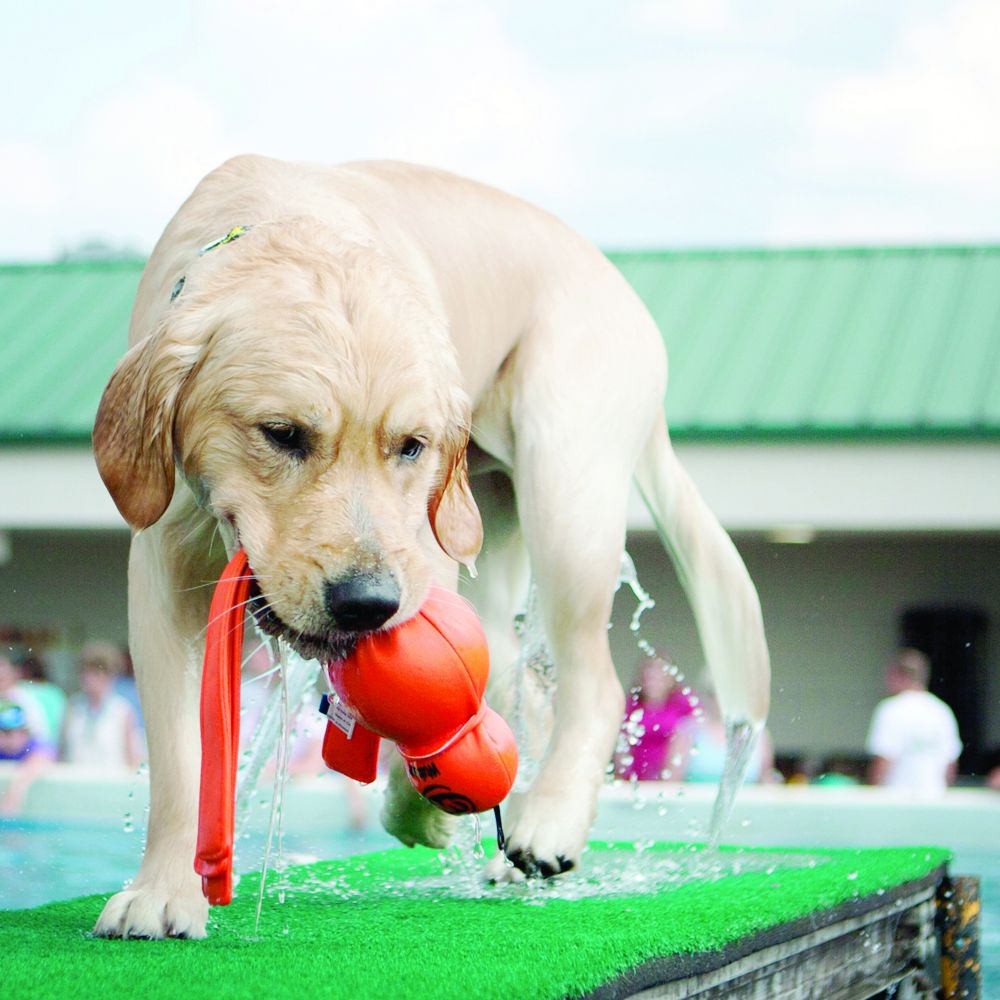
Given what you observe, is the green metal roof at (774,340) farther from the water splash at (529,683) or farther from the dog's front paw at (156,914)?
the dog's front paw at (156,914)

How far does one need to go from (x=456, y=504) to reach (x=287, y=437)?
63cm

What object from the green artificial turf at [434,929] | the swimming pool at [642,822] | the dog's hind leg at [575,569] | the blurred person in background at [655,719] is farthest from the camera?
the blurred person in background at [655,719]

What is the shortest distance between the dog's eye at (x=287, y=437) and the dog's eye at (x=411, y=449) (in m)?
0.20

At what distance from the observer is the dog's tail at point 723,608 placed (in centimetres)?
447

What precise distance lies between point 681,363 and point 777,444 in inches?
63.4

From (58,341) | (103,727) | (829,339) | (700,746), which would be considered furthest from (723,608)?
(58,341)

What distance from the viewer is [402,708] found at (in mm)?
2916

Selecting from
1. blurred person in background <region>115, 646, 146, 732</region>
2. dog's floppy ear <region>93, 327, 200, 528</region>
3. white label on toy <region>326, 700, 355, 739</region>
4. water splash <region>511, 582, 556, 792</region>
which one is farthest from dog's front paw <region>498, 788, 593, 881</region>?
blurred person in background <region>115, 646, 146, 732</region>

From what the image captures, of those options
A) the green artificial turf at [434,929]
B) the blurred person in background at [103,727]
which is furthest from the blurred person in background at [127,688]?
the green artificial turf at [434,929]

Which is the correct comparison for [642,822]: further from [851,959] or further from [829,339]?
[829,339]

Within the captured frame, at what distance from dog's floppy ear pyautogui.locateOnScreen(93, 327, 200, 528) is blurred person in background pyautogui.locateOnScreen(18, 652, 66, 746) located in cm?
699

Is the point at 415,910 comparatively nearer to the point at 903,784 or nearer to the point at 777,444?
the point at 903,784

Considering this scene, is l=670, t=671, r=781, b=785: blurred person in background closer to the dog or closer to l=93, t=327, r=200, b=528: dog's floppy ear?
the dog

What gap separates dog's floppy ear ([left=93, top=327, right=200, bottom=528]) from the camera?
2.91 metres
